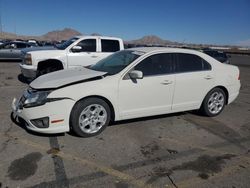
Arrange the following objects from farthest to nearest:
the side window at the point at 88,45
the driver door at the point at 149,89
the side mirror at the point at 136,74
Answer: the side window at the point at 88,45 → the driver door at the point at 149,89 → the side mirror at the point at 136,74

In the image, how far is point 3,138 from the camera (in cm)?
423

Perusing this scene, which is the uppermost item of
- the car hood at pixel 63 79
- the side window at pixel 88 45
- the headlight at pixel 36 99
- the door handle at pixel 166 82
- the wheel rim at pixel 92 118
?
the side window at pixel 88 45

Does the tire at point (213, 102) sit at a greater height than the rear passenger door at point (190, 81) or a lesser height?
lesser

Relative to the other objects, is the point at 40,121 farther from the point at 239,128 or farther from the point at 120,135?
the point at 239,128

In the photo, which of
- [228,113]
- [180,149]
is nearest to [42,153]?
[180,149]

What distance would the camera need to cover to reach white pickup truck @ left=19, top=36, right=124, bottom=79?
8.16 m

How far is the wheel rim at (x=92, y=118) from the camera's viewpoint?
4.30m

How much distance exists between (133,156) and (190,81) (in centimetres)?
230

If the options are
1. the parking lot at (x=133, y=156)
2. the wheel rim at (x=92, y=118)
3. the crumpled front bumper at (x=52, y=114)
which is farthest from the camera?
the wheel rim at (x=92, y=118)

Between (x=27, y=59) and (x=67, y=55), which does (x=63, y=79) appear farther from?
(x=27, y=59)

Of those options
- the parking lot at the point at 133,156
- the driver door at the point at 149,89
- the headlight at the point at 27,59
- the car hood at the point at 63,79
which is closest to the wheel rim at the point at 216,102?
the parking lot at the point at 133,156

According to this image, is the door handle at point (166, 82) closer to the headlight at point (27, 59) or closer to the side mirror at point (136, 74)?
the side mirror at point (136, 74)

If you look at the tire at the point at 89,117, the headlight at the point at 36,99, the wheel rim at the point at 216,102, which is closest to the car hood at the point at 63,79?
the headlight at the point at 36,99

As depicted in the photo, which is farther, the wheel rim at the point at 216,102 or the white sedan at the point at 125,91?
the wheel rim at the point at 216,102
